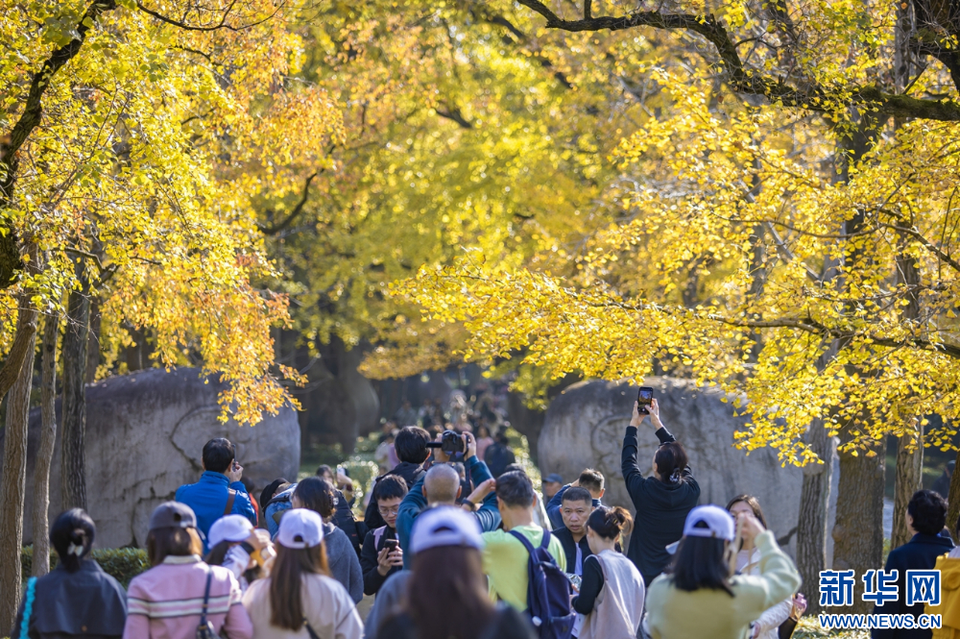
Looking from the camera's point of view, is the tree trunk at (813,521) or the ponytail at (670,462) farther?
the tree trunk at (813,521)

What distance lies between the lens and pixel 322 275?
21.7m

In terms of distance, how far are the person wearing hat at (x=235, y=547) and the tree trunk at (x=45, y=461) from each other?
5395mm

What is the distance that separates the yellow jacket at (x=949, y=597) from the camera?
5027 millimetres

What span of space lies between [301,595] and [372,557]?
202cm

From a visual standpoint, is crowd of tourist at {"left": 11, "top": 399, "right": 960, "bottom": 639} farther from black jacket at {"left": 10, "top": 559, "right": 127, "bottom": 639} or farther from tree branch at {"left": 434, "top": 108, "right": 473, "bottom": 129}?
tree branch at {"left": 434, "top": 108, "right": 473, "bottom": 129}

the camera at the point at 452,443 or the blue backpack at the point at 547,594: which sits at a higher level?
the camera at the point at 452,443

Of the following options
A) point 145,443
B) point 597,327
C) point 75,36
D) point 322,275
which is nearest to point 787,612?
point 597,327

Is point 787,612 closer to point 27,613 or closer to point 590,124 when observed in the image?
point 27,613

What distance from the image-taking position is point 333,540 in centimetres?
530

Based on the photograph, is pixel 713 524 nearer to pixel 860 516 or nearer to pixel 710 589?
pixel 710 589

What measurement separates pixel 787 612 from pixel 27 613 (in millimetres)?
4163

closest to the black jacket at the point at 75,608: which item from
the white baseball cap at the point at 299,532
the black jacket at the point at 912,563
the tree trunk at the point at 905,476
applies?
the white baseball cap at the point at 299,532

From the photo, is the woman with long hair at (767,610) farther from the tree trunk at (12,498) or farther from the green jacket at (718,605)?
the tree trunk at (12,498)

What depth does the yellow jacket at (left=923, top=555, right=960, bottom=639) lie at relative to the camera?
16.5 feet
